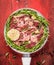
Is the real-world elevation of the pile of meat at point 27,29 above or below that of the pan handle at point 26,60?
above

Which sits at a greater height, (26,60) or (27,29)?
(27,29)

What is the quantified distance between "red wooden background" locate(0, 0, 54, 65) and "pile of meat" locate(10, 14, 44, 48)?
0.30 ft

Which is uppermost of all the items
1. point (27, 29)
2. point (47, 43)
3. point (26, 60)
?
point (27, 29)

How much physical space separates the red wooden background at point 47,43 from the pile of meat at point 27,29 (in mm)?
90

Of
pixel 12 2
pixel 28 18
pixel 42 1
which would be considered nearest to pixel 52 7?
pixel 42 1

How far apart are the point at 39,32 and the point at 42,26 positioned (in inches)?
2.1

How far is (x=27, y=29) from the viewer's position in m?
1.90

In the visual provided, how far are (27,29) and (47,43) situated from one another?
7.9 inches

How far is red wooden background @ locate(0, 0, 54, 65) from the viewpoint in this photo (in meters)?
1.91

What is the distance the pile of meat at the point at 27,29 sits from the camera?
1.88m

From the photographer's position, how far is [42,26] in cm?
188

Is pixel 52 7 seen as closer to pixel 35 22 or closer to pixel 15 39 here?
pixel 35 22

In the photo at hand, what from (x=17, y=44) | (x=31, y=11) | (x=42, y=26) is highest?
(x=31, y=11)

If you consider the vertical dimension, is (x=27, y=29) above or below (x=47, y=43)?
above
